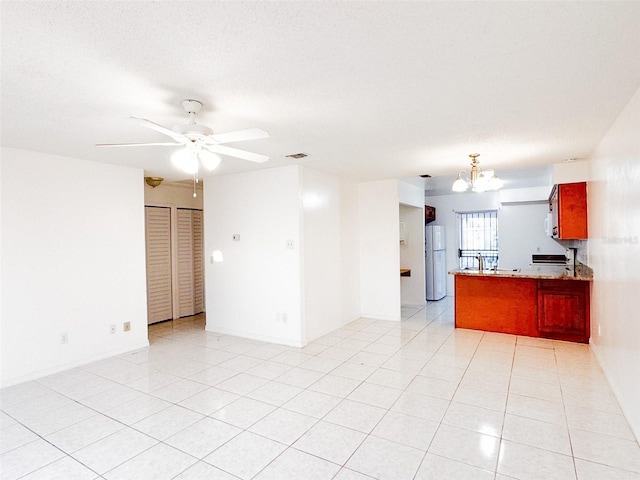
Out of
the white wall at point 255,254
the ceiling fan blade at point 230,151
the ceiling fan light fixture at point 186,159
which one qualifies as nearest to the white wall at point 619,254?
the ceiling fan blade at point 230,151

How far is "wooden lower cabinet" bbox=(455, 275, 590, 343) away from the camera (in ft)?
14.9

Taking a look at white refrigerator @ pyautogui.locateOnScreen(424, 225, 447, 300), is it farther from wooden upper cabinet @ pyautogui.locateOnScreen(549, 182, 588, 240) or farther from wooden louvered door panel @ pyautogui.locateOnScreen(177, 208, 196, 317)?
wooden louvered door panel @ pyautogui.locateOnScreen(177, 208, 196, 317)

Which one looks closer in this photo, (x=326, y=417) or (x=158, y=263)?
(x=326, y=417)

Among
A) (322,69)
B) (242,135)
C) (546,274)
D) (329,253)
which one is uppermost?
(322,69)

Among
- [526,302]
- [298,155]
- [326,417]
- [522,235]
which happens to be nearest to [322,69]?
[298,155]

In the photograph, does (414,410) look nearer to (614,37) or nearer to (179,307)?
(614,37)

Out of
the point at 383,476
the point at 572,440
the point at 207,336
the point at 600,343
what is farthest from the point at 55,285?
the point at 600,343

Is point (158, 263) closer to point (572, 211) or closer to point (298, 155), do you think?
point (298, 155)

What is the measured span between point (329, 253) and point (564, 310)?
3.21 metres

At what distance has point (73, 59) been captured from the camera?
1.84 metres

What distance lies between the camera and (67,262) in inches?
155

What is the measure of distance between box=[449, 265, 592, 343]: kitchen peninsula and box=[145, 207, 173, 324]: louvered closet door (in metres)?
4.86

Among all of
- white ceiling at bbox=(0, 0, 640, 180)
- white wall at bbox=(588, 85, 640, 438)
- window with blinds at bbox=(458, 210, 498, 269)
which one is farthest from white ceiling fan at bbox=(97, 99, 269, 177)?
window with blinds at bbox=(458, 210, 498, 269)

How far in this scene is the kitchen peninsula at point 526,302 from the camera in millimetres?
4520
